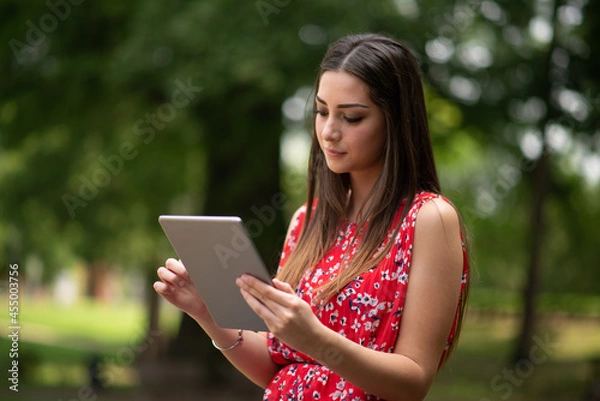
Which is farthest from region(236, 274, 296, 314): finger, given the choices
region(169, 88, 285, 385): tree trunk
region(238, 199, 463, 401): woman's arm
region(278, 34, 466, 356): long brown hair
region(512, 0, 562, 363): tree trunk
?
region(512, 0, 562, 363): tree trunk

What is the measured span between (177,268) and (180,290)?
2.7 inches

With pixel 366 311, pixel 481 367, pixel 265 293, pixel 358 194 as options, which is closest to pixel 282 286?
pixel 265 293

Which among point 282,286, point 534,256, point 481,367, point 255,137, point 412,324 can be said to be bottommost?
point 481,367

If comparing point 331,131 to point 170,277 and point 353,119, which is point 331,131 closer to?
point 353,119

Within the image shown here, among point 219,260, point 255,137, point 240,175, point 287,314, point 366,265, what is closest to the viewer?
point 287,314

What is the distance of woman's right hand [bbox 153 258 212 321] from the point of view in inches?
86.5

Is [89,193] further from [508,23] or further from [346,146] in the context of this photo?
[346,146]

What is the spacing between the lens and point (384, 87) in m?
2.14

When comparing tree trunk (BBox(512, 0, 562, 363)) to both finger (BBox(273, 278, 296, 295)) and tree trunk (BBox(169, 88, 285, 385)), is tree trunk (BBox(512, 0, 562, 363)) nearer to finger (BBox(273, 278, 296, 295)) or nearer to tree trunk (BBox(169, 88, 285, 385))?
tree trunk (BBox(169, 88, 285, 385))

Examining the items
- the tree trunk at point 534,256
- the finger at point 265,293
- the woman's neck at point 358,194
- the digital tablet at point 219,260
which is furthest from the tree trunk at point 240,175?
the finger at point 265,293

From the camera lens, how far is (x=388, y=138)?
215 cm

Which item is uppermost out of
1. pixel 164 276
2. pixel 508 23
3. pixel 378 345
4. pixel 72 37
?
pixel 164 276

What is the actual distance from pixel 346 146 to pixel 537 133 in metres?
8.11

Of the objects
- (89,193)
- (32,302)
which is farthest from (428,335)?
(32,302)
